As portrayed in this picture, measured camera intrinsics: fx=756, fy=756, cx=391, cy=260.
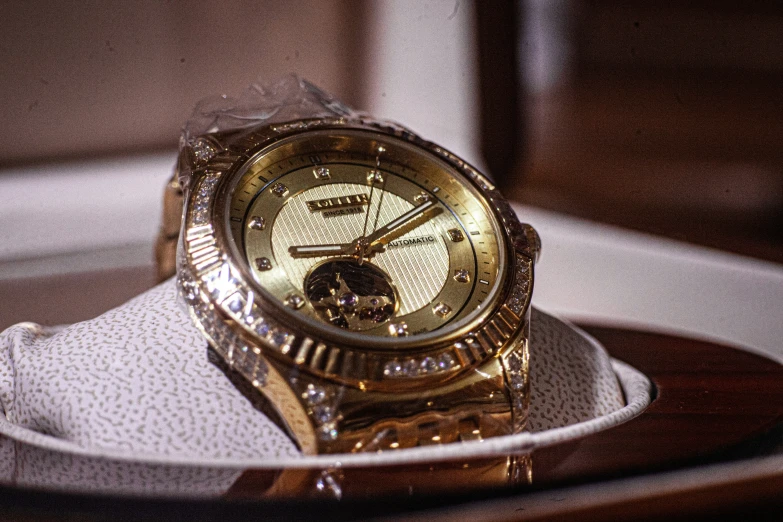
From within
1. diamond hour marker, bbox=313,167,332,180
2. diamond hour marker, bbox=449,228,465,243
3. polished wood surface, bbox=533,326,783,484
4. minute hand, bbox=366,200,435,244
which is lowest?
polished wood surface, bbox=533,326,783,484

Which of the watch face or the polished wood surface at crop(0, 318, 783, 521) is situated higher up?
the watch face

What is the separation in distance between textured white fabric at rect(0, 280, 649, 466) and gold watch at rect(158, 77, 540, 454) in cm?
4

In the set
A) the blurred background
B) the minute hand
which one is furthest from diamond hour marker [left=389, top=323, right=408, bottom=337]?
the blurred background

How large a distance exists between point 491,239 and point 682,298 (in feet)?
2.38

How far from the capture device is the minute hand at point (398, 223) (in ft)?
2.59

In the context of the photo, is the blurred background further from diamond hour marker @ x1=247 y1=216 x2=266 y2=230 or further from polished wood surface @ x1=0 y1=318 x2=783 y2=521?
polished wood surface @ x1=0 y1=318 x2=783 y2=521

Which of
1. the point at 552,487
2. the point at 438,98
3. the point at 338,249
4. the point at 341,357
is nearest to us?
the point at 552,487

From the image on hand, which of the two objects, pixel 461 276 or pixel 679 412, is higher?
pixel 461 276

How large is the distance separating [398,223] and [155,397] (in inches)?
11.8

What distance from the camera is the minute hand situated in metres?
0.79

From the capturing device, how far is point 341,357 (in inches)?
26.0

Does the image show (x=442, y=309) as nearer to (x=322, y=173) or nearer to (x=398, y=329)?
(x=398, y=329)

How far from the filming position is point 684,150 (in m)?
1.43

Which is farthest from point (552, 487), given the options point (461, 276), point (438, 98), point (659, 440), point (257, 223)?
point (438, 98)
